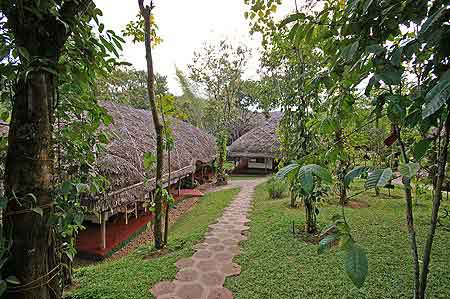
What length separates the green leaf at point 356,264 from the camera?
575mm

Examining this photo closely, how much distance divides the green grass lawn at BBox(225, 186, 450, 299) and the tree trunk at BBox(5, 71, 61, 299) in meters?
2.19

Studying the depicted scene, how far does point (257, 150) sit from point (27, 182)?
54.4ft

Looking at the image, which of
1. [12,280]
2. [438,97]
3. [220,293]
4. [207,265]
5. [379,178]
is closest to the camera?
[438,97]

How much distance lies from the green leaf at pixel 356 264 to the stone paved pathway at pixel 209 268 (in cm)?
262

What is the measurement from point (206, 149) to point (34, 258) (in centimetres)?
1505

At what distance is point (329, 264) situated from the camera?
3359 mm

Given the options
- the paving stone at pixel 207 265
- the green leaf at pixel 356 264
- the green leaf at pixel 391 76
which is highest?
the green leaf at pixel 391 76

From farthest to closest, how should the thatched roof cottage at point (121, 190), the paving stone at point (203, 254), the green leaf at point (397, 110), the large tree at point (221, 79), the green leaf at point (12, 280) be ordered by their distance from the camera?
1. the large tree at point (221, 79)
2. the thatched roof cottage at point (121, 190)
3. the paving stone at point (203, 254)
4. the green leaf at point (12, 280)
5. the green leaf at point (397, 110)

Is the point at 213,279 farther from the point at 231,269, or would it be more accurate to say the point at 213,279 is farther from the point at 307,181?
the point at 307,181

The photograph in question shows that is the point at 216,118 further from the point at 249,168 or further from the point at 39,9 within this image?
the point at 39,9

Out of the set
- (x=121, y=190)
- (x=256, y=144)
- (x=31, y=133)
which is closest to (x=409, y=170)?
(x=31, y=133)

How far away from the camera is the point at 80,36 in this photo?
52.9 inches

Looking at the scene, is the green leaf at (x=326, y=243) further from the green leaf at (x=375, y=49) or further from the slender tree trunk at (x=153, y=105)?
the slender tree trunk at (x=153, y=105)

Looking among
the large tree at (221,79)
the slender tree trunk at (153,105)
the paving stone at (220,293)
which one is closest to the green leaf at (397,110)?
the paving stone at (220,293)
